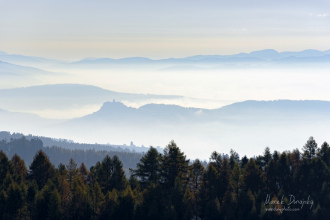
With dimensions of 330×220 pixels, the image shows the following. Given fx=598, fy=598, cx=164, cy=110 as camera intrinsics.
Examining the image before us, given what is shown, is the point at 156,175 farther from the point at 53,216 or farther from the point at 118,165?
the point at 53,216

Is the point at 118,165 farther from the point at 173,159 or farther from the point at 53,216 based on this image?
the point at 53,216

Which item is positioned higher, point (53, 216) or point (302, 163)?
point (302, 163)

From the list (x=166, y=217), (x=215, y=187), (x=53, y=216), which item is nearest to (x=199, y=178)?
(x=215, y=187)

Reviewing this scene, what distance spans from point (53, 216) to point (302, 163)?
32425 millimetres

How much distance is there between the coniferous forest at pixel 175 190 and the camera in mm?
70188

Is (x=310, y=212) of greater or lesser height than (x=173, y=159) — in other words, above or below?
below

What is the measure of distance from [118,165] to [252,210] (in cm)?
1889

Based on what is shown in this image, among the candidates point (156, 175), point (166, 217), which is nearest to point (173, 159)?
point (156, 175)

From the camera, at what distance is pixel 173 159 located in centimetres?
7600

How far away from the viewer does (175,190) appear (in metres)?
72.9

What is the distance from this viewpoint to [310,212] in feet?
235

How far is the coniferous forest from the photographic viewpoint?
230 feet

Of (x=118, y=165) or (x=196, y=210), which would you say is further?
(x=118, y=165)

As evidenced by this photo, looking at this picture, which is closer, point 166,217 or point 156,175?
point 166,217
